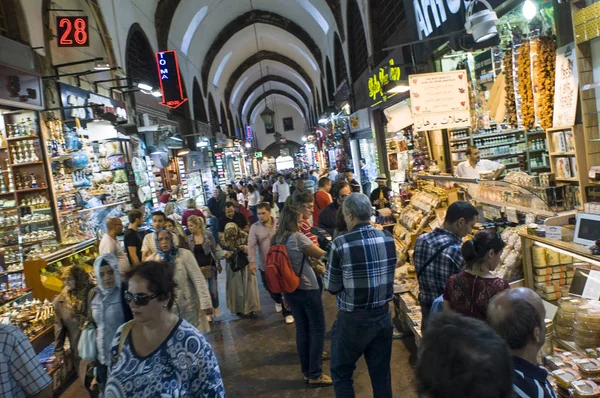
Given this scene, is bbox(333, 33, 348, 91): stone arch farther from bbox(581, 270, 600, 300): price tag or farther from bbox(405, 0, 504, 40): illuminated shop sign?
bbox(581, 270, 600, 300): price tag

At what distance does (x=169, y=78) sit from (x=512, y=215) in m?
11.9

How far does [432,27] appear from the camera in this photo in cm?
652

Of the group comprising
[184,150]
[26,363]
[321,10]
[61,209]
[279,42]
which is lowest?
[26,363]

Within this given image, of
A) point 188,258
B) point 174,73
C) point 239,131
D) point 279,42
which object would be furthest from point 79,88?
point 239,131

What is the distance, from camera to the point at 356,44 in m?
14.7

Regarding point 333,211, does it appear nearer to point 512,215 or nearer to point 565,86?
point 512,215

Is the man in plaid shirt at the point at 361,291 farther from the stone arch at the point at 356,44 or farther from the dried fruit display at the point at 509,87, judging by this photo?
the stone arch at the point at 356,44

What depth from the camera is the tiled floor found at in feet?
13.2

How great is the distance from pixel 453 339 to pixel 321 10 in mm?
17759

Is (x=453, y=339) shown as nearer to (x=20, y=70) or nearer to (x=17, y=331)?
(x=17, y=331)

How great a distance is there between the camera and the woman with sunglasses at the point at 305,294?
394 centimetres

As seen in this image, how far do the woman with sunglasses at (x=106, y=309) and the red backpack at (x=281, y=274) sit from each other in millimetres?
1124

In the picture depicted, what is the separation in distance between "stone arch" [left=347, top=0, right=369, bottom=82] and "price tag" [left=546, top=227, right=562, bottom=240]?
10.8 meters

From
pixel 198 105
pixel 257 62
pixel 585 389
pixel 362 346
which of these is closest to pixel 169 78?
pixel 198 105
